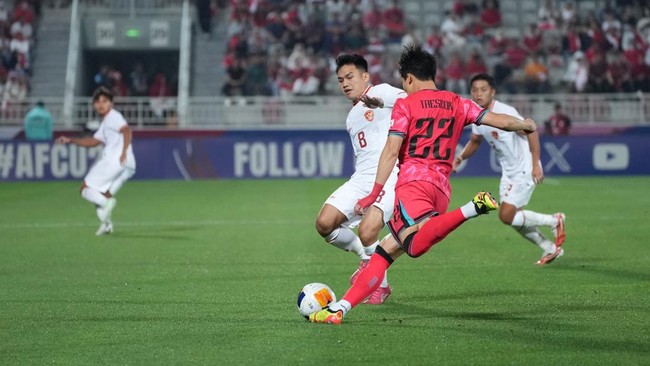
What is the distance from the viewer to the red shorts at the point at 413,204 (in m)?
8.16

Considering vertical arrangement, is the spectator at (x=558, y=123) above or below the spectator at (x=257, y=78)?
below

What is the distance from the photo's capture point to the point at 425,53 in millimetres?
8352

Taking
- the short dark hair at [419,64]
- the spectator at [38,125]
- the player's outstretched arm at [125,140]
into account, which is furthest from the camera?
the spectator at [38,125]

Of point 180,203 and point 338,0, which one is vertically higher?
point 338,0

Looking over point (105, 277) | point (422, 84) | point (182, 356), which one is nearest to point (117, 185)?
point (105, 277)

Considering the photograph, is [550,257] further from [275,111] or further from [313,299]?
[275,111]

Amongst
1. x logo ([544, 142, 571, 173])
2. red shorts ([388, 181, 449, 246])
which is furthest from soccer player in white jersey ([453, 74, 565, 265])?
x logo ([544, 142, 571, 173])

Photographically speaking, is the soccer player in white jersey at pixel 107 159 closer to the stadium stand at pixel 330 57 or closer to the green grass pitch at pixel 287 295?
the green grass pitch at pixel 287 295

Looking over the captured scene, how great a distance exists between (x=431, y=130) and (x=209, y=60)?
2701 centimetres

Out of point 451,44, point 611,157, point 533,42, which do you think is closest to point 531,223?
point 611,157

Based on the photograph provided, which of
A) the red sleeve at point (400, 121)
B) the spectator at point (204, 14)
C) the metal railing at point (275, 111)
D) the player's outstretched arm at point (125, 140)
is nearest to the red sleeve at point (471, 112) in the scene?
the red sleeve at point (400, 121)

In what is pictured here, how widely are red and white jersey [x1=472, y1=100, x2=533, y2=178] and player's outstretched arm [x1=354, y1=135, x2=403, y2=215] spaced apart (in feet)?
15.1

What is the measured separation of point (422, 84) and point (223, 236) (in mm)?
7383

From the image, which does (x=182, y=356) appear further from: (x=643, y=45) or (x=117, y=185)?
(x=643, y=45)
